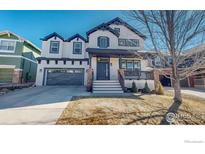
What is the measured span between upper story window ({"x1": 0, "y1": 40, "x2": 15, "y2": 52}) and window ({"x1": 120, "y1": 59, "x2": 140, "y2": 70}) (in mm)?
10153

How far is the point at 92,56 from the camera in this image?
10.6 m

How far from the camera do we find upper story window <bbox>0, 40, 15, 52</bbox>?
455 inches

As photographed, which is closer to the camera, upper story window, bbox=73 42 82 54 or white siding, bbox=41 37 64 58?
white siding, bbox=41 37 64 58

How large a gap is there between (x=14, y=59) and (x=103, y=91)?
932 centimetres

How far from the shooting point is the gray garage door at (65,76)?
12.1 metres

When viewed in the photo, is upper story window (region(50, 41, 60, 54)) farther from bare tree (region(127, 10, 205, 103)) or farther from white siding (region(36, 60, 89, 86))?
bare tree (region(127, 10, 205, 103))

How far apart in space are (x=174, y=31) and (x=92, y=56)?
6.66 meters

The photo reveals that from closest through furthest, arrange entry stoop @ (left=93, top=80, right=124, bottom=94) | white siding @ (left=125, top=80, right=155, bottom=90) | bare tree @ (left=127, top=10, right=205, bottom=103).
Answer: bare tree @ (left=127, top=10, right=205, bottom=103), entry stoop @ (left=93, top=80, right=124, bottom=94), white siding @ (left=125, top=80, right=155, bottom=90)

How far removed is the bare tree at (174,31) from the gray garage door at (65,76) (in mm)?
8246

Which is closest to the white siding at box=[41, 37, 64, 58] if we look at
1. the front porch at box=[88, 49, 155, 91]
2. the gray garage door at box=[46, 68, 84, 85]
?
the gray garage door at box=[46, 68, 84, 85]

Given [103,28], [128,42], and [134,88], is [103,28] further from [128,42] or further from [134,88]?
[134,88]
